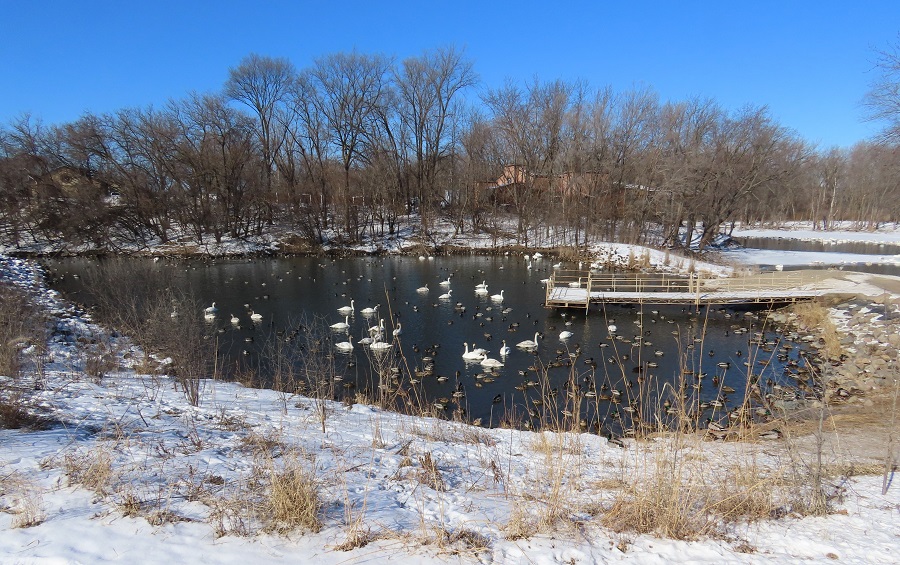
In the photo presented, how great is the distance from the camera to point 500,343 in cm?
1541

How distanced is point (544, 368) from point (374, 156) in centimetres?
3777

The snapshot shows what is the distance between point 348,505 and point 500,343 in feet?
40.4

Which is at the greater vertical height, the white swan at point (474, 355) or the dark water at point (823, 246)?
the dark water at point (823, 246)

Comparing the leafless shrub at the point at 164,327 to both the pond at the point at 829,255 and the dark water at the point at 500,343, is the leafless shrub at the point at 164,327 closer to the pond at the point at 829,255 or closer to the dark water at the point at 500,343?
the dark water at the point at 500,343

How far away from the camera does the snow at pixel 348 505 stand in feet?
9.66

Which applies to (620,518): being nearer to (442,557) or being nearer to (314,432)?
(442,557)

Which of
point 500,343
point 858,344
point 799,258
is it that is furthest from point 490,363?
point 799,258

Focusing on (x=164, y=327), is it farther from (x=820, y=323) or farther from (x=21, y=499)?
(x=820, y=323)

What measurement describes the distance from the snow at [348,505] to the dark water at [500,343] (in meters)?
1.34

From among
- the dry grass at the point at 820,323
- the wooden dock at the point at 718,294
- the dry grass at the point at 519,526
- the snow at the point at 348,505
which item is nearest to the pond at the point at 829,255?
the wooden dock at the point at 718,294

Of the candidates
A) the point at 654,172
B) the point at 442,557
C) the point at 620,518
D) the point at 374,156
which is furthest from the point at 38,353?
the point at 374,156

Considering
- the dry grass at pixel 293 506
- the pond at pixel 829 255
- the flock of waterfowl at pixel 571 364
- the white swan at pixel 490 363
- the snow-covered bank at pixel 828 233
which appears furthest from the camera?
the snow-covered bank at pixel 828 233

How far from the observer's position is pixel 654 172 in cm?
3541

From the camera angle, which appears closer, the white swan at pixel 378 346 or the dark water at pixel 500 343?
the dark water at pixel 500 343
